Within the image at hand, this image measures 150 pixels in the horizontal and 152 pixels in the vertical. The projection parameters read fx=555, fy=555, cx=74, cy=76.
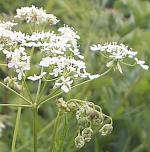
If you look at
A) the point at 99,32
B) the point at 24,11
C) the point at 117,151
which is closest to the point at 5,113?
the point at 117,151

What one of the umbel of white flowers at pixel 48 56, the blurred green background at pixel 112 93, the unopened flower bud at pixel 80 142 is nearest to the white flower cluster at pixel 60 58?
the umbel of white flowers at pixel 48 56

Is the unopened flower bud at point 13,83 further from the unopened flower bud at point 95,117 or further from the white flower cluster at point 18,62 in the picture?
the unopened flower bud at point 95,117

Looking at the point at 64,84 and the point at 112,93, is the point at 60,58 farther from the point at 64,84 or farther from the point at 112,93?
the point at 112,93

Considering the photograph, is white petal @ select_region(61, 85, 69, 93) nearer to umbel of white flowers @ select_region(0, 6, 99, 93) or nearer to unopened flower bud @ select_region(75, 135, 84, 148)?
umbel of white flowers @ select_region(0, 6, 99, 93)

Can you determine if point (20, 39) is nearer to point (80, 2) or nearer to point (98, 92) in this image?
point (98, 92)

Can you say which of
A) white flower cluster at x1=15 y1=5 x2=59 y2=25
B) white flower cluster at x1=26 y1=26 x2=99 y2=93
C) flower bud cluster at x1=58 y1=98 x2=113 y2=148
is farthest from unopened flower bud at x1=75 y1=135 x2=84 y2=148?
white flower cluster at x1=15 y1=5 x2=59 y2=25

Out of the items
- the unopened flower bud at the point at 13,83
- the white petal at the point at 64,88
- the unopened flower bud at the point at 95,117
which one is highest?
the unopened flower bud at the point at 13,83

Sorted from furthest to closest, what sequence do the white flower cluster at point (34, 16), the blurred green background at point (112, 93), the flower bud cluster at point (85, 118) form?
the blurred green background at point (112, 93)
the white flower cluster at point (34, 16)
the flower bud cluster at point (85, 118)

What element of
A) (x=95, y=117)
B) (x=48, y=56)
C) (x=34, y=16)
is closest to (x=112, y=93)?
(x=34, y=16)
